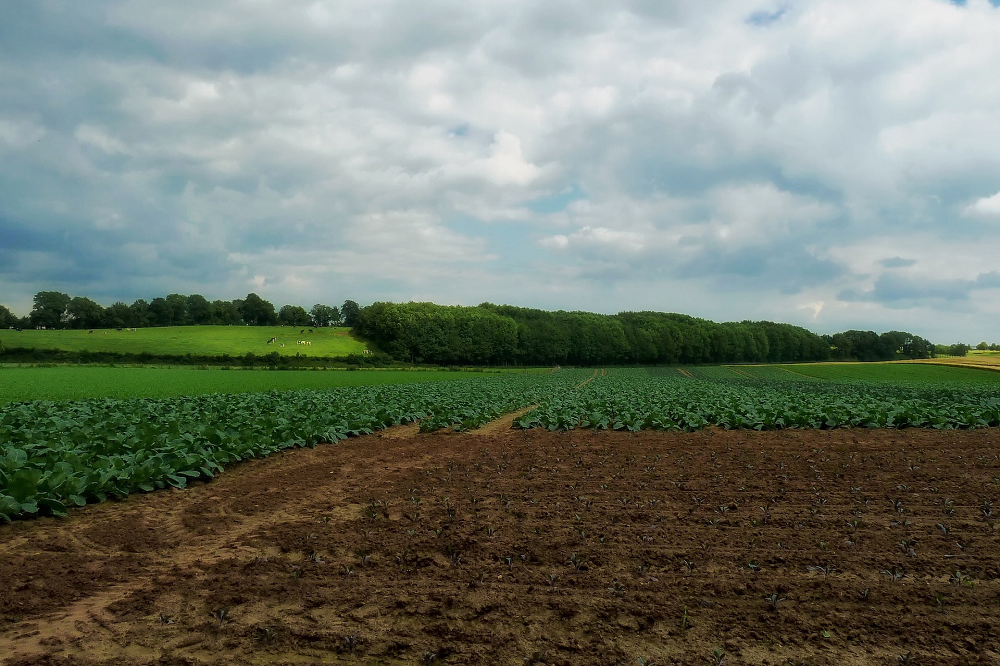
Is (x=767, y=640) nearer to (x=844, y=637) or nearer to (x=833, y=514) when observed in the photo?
(x=844, y=637)

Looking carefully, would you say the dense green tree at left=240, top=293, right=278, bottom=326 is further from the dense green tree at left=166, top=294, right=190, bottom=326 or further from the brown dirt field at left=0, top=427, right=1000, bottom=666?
the brown dirt field at left=0, top=427, right=1000, bottom=666

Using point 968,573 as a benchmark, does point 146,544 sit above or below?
below

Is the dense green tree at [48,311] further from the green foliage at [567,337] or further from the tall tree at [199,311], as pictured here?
the green foliage at [567,337]

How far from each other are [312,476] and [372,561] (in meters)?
5.12

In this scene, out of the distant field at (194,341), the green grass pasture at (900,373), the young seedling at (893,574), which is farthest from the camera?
the distant field at (194,341)

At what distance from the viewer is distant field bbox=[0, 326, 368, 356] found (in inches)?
3034

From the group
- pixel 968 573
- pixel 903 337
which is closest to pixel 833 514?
pixel 968 573

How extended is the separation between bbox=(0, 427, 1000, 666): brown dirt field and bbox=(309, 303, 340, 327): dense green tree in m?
166

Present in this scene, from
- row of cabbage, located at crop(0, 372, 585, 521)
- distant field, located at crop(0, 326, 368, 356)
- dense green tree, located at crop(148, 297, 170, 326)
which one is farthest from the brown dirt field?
dense green tree, located at crop(148, 297, 170, 326)

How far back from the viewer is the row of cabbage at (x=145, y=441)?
827 centimetres

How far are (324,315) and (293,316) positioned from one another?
11762 mm

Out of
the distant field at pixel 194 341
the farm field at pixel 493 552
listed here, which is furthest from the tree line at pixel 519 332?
the farm field at pixel 493 552

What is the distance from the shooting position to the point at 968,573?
223 inches

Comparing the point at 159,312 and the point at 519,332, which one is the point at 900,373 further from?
the point at 159,312
